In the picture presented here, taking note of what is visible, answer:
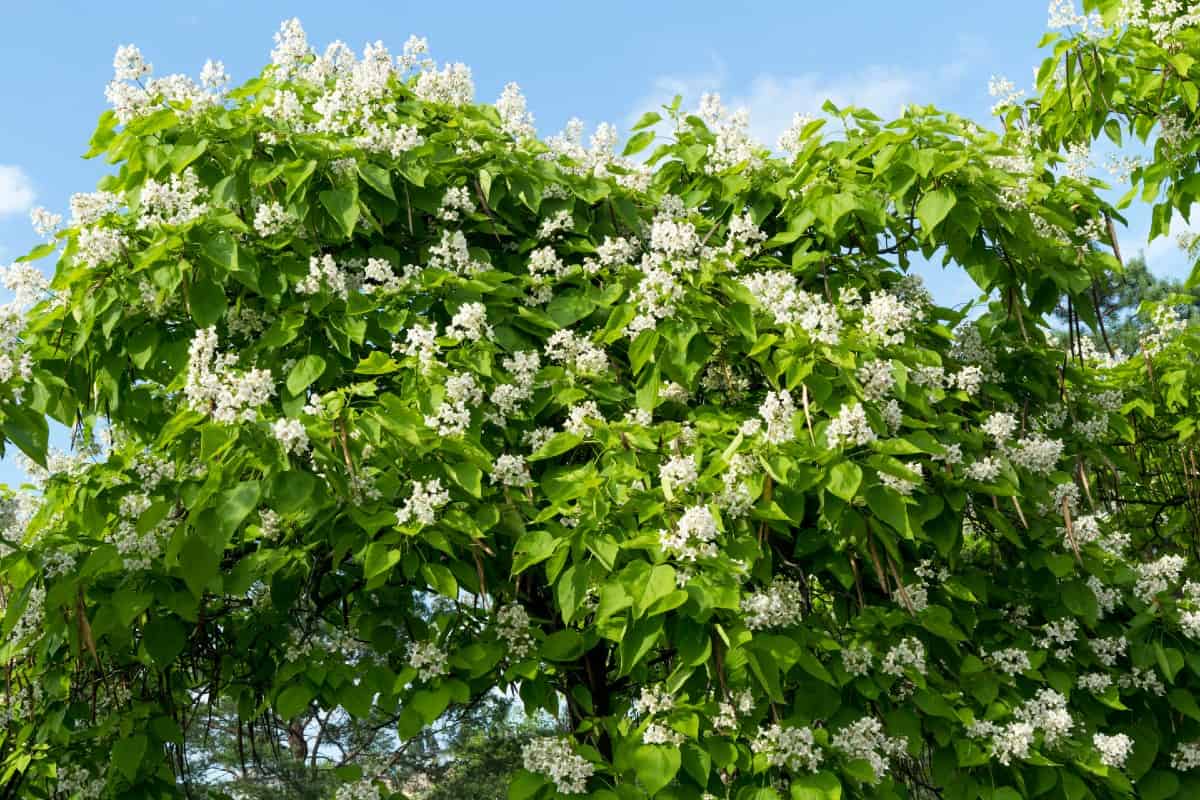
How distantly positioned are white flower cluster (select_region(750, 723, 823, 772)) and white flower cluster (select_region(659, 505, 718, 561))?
59 cm

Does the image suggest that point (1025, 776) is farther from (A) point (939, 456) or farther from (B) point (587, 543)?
(B) point (587, 543)

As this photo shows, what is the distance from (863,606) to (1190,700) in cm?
132

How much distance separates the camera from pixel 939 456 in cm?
353

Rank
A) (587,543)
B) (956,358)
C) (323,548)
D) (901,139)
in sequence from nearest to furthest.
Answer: (587,543)
(323,548)
(901,139)
(956,358)

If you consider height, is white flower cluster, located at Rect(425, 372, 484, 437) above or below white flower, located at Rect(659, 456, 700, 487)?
above

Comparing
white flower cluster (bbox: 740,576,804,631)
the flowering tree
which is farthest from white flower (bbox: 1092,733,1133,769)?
white flower cluster (bbox: 740,576,804,631)

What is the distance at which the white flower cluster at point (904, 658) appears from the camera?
3.54 m

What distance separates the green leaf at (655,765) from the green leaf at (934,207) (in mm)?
1780

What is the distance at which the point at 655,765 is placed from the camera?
3.10 metres

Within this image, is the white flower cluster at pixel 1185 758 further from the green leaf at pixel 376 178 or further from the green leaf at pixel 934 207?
A: the green leaf at pixel 376 178

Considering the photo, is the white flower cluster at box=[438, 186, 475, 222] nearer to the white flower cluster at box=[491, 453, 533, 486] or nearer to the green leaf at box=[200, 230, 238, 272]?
the green leaf at box=[200, 230, 238, 272]

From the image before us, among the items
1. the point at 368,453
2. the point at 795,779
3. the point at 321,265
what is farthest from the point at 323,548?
the point at 795,779

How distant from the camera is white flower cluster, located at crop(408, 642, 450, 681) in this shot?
3.36 m

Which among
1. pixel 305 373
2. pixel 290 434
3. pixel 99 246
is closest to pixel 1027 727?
pixel 290 434
